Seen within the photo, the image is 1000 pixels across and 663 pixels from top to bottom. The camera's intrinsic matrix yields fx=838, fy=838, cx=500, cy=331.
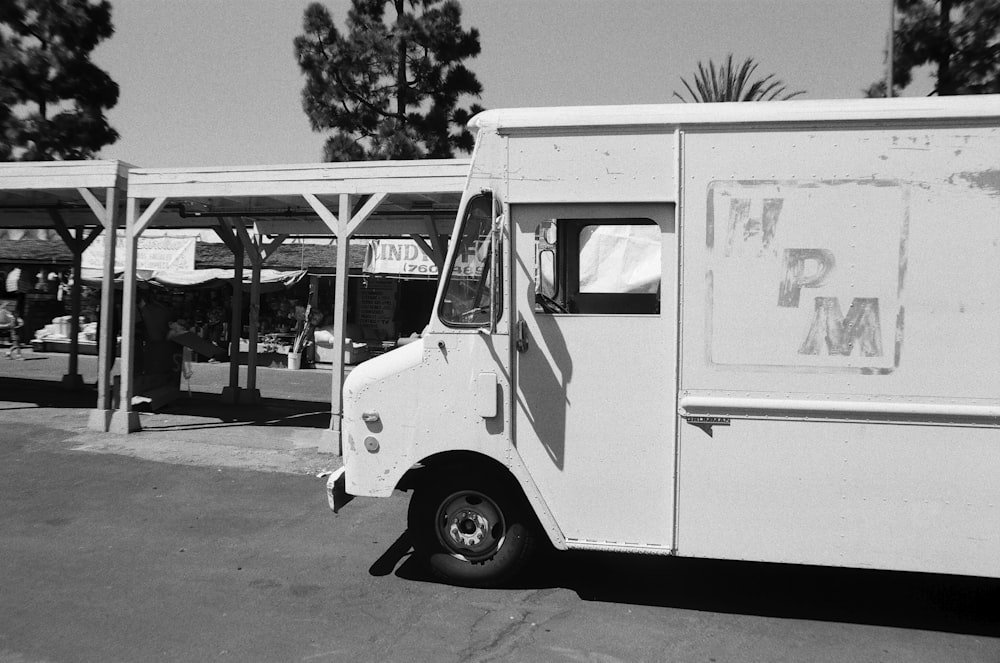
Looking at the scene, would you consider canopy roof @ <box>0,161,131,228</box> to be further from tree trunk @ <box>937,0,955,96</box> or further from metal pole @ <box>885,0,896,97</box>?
tree trunk @ <box>937,0,955,96</box>

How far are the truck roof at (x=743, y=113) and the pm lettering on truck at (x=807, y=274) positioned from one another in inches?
14.1

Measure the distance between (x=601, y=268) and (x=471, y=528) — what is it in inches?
74.5

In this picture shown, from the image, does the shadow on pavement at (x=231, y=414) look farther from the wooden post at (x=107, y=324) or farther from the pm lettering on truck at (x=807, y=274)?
the pm lettering on truck at (x=807, y=274)

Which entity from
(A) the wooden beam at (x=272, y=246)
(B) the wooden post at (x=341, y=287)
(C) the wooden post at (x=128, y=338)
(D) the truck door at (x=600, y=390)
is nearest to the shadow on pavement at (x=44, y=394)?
(C) the wooden post at (x=128, y=338)

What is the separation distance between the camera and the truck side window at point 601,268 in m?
4.98

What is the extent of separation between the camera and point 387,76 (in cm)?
2512

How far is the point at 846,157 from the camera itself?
4.58m

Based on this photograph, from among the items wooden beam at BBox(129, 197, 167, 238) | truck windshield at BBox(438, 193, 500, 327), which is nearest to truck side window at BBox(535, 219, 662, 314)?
truck windshield at BBox(438, 193, 500, 327)

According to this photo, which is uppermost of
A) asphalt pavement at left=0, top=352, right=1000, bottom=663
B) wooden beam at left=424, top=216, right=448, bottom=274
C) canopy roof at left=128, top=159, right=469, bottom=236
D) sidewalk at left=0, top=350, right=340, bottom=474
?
canopy roof at left=128, top=159, right=469, bottom=236

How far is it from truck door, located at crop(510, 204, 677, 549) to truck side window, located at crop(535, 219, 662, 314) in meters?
0.01

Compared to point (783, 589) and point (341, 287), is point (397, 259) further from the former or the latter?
point (783, 589)

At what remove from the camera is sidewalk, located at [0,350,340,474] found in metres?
9.48

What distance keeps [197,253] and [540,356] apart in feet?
68.2

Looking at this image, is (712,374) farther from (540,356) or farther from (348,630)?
(348,630)
